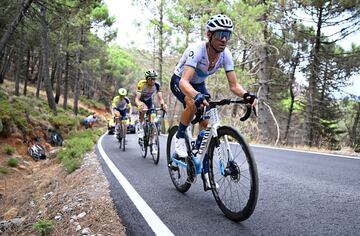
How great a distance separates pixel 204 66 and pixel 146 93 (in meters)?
4.51

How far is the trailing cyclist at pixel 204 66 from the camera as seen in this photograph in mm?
3740

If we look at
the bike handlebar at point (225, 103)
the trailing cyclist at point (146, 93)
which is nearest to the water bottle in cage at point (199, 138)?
the bike handlebar at point (225, 103)

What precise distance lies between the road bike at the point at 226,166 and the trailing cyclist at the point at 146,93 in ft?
13.2

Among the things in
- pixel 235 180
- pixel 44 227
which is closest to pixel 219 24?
pixel 235 180

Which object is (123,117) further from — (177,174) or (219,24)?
(219,24)

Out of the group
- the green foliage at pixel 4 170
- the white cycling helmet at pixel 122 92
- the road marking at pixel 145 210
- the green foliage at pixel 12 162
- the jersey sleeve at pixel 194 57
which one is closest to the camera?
the road marking at pixel 145 210

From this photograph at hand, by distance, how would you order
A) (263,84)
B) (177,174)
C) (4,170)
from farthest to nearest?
(263,84), (4,170), (177,174)

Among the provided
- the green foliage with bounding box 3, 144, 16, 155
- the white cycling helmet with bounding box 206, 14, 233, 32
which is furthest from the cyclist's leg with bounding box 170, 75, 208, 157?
the green foliage with bounding box 3, 144, 16, 155

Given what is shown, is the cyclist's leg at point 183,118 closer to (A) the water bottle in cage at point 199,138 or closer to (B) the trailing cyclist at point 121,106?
(A) the water bottle in cage at point 199,138

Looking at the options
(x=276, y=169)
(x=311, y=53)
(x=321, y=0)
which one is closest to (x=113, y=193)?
(x=276, y=169)

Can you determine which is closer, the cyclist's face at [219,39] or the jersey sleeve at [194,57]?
the cyclist's face at [219,39]

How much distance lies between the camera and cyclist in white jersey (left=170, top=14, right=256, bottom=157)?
3.74 m

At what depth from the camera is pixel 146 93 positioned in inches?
336

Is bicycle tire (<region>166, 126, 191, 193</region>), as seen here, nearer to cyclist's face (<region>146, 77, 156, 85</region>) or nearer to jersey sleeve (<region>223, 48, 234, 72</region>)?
jersey sleeve (<region>223, 48, 234, 72</region>)
